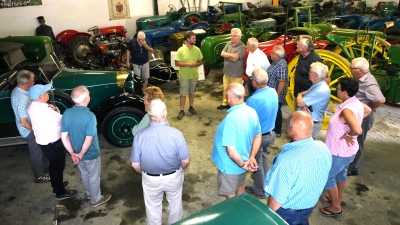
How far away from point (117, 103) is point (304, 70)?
273 cm

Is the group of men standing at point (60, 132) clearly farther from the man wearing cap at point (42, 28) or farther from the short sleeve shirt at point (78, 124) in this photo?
the man wearing cap at point (42, 28)

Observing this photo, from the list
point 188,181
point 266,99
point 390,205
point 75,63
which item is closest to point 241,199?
point 266,99

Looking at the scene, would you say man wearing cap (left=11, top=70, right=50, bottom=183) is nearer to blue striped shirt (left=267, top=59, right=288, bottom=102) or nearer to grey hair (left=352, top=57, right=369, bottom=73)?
blue striped shirt (left=267, top=59, right=288, bottom=102)

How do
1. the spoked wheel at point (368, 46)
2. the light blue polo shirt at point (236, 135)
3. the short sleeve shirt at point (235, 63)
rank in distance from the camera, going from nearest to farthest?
the light blue polo shirt at point (236, 135)
the short sleeve shirt at point (235, 63)
the spoked wheel at point (368, 46)

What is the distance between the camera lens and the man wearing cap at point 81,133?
317 centimetres

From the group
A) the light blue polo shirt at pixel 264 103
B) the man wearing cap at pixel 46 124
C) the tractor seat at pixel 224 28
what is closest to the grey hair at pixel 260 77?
the light blue polo shirt at pixel 264 103

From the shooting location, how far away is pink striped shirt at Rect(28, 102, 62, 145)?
336cm

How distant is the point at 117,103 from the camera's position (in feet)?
16.3

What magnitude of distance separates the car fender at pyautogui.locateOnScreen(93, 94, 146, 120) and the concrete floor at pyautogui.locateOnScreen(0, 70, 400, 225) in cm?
60

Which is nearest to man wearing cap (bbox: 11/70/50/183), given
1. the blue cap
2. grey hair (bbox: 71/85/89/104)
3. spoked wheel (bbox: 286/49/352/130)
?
the blue cap

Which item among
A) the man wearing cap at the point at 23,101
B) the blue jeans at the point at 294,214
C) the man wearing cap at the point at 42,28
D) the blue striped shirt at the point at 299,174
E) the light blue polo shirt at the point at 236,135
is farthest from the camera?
the man wearing cap at the point at 42,28

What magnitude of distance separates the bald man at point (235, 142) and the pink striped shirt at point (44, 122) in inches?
66.7

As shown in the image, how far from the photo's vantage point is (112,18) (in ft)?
38.7

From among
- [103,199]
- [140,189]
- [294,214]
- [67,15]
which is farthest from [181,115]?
[67,15]
